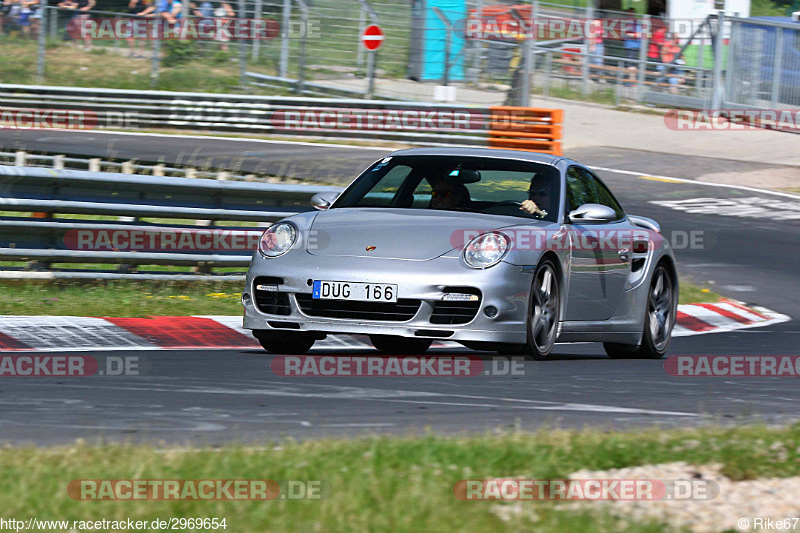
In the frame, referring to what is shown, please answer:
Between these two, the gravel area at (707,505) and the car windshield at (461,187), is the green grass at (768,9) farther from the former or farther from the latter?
the gravel area at (707,505)

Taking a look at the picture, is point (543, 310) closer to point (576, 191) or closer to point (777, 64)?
point (576, 191)

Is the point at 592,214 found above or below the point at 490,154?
below

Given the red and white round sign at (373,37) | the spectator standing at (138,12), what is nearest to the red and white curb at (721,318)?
the red and white round sign at (373,37)

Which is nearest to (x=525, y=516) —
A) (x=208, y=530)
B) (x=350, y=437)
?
(x=208, y=530)

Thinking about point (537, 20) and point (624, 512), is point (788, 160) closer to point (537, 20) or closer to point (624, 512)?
point (537, 20)

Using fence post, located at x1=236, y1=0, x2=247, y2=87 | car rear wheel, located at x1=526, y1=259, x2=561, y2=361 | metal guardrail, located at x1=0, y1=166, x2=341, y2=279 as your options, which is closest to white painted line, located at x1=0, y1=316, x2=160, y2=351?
metal guardrail, located at x1=0, y1=166, x2=341, y2=279

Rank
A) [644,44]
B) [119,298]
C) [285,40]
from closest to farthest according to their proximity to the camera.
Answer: [119,298] → [285,40] → [644,44]

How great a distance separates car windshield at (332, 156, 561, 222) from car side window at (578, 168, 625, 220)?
0.61 meters

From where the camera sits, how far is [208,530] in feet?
11.8

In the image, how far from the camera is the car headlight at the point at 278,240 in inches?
300

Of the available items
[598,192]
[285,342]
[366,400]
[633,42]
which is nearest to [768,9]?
[633,42]

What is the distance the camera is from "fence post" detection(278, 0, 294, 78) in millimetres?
28609

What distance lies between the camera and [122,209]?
34.0 feet

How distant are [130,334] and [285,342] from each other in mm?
1142
